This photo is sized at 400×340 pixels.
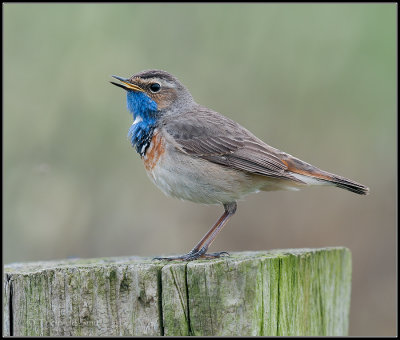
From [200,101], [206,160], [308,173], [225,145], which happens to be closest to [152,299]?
[206,160]

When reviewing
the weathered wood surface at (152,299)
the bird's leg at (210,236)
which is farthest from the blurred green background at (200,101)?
the weathered wood surface at (152,299)

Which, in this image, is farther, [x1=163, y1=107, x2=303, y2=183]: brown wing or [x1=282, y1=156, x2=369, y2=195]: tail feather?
[x1=282, y1=156, x2=369, y2=195]: tail feather

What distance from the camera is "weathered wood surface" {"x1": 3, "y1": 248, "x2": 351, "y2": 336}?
436cm

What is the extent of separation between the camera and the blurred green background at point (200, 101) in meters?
8.83

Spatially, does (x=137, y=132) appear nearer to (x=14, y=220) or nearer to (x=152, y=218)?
(x=152, y=218)

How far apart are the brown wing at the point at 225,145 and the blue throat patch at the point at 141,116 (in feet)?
0.64

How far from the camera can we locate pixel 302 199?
9.43 m

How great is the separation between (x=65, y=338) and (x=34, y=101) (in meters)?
5.12

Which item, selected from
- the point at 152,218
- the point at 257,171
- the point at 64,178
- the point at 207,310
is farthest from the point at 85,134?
the point at 207,310

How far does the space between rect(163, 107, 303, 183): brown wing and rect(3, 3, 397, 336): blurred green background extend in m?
2.10

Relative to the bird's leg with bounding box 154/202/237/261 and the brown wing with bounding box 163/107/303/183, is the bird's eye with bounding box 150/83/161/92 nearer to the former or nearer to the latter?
the brown wing with bounding box 163/107/303/183

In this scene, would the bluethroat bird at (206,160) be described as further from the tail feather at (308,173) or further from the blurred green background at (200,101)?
the blurred green background at (200,101)

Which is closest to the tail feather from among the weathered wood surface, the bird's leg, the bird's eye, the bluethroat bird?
the bluethroat bird

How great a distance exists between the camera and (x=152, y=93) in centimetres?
716
